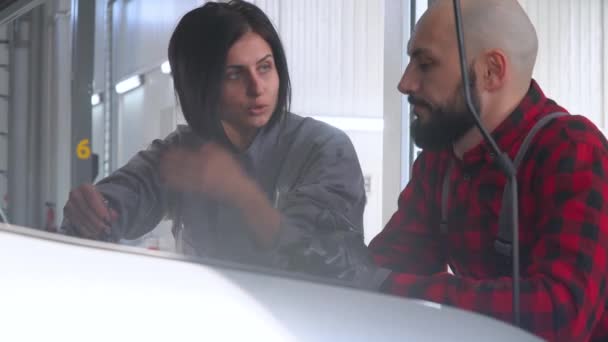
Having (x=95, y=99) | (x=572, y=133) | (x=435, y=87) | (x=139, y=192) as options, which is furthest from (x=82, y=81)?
(x=572, y=133)

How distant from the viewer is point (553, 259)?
3.71ft

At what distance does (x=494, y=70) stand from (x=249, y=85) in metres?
0.39

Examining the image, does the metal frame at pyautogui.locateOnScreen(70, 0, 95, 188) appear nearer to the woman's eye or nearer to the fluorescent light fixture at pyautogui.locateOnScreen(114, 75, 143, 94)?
the fluorescent light fixture at pyautogui.locateOnScreen(114, 75, 143, 94)

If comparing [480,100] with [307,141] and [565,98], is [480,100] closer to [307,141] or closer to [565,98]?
[565,98]

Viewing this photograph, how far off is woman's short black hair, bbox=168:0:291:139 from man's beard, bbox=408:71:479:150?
21 cm

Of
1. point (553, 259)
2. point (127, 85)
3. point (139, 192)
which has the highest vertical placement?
point (127, 85)

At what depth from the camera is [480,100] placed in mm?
1158

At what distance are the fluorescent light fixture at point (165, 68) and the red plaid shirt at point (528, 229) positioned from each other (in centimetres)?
34

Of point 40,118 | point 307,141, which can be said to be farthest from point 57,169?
point 307,141

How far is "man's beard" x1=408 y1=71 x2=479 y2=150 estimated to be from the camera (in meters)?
1.05

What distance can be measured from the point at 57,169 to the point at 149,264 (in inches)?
4.6

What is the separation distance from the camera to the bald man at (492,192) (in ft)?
3.47

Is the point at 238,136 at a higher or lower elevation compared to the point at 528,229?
higher

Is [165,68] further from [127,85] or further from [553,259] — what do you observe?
[553,259]
